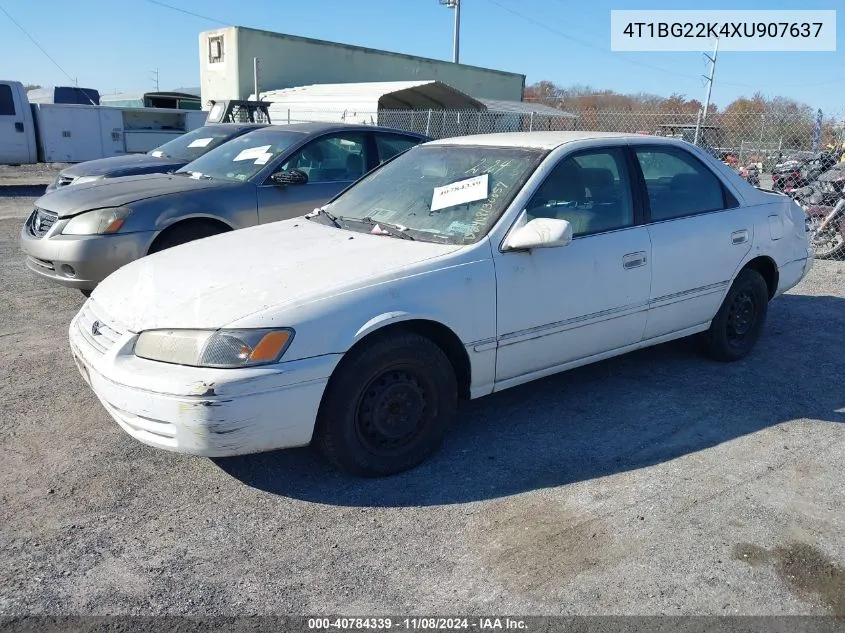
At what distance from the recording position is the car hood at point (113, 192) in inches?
223

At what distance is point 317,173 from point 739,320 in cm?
390

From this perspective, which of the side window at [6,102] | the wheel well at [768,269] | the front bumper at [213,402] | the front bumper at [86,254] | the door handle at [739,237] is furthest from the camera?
the side window at [6,102]

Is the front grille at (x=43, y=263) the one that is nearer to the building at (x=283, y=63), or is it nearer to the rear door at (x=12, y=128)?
the rear door at (x=12, y=128)

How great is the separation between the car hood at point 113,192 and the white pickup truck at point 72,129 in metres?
11.2

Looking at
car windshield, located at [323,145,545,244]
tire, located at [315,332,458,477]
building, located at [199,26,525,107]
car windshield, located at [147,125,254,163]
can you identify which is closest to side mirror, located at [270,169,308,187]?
car windshield, located at [323,145,545,244]

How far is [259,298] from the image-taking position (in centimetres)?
308

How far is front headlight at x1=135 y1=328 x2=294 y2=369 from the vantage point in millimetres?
2889

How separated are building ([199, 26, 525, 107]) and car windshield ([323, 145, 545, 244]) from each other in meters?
23.4

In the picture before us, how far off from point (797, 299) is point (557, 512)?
5.07m

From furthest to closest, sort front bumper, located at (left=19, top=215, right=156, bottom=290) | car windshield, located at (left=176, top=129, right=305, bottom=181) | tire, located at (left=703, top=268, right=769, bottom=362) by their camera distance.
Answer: car windshield, located at (left=176, top=129, right=305, bottom=181)
front bumper, located at (left=19, top=215, right=156, bottom=290)
tire, located at (left=703, top=268, right=769, bottom=362)

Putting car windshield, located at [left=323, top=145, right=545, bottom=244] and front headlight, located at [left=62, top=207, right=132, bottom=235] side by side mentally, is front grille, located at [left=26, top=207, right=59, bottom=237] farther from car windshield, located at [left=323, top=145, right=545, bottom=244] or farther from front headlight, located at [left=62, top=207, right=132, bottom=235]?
car windshield, located at [left=323, top=145, right=545, bottom=244]

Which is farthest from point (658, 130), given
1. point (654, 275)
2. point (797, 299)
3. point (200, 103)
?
point (200, 103)

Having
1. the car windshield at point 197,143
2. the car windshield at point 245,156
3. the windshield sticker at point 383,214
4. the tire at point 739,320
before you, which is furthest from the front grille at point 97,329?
the car windshield at point 197,143

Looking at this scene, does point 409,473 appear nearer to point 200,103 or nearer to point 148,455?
point 148,455
